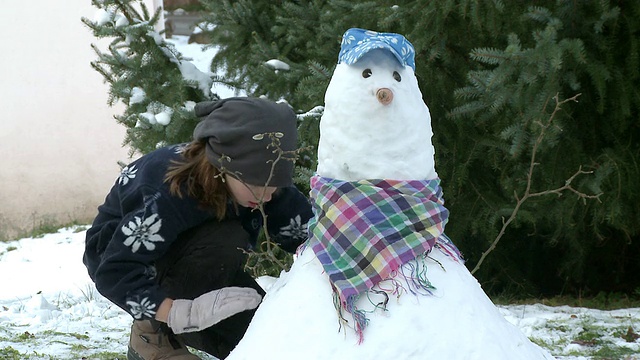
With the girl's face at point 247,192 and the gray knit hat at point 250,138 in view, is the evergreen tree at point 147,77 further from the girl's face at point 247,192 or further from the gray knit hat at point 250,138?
the gray knit hat at point 250,138

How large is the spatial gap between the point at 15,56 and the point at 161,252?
523cm

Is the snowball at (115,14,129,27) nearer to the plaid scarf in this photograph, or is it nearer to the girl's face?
the girl's face

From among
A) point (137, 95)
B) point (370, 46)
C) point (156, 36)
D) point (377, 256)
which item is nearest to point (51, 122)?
point (137, 95)

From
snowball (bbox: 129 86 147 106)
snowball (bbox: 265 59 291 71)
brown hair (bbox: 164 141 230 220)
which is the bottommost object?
brown hair (bbox: 164 141 230 220)

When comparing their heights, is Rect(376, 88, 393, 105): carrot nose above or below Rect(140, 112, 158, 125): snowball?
above

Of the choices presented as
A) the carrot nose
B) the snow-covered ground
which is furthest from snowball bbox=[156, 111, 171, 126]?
the carrot nose

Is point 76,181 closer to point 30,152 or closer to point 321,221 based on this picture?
point 30,152

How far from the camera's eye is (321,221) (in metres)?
2.04

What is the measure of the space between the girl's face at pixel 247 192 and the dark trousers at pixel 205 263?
6.5 inches

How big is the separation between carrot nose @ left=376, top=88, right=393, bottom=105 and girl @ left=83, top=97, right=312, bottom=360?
45cm

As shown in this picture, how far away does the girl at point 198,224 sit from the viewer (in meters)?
2.50

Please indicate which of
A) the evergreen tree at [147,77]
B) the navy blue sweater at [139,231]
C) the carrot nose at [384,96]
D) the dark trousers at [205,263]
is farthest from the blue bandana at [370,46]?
the evergreen tree at [147,77]

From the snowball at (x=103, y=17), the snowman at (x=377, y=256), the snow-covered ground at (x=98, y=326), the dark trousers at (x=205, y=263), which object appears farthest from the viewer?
the snowball at (x=103, y=17)

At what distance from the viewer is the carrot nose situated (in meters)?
1.96
